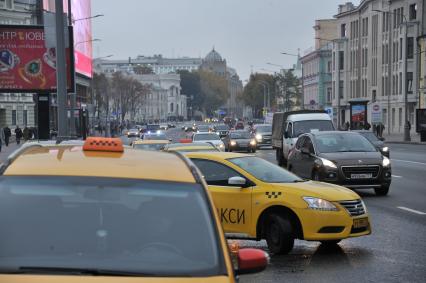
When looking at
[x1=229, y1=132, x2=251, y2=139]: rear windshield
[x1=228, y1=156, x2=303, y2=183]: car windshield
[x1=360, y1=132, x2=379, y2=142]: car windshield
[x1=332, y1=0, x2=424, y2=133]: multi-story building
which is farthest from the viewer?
[x1=332, y1=0, x2=424, y2=133]: multi-story building

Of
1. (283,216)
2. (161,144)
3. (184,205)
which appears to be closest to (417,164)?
(161,144)

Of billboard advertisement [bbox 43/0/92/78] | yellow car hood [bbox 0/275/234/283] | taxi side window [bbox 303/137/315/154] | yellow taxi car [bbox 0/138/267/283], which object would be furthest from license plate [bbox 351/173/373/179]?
billboard advertisement [bbox 43/0/92/78]

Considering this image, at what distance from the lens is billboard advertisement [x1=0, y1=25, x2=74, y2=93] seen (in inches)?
1323

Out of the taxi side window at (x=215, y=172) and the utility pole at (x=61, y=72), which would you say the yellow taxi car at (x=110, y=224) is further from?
the utility pole at (x=61, y=72)

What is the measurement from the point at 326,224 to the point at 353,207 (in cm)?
54

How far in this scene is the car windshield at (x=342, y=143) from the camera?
58.7ft

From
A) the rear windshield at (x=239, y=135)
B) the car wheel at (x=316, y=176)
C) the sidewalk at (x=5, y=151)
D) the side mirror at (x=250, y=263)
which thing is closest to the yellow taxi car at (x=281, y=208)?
the side mirror at (x=250, y=263)

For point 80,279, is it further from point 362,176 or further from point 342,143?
point 342,143

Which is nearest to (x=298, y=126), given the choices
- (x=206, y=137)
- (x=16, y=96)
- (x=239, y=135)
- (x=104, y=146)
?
(x=206, y=137)

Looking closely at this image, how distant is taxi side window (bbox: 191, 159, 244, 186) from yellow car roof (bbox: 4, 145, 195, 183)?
222 inches

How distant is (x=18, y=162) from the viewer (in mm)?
4754

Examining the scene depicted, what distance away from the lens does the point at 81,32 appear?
7194cm

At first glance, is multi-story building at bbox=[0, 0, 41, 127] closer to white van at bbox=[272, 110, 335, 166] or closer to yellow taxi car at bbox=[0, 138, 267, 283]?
white van at bbox=[272, 110, 335, 166]

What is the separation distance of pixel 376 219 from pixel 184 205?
957 centimetres
